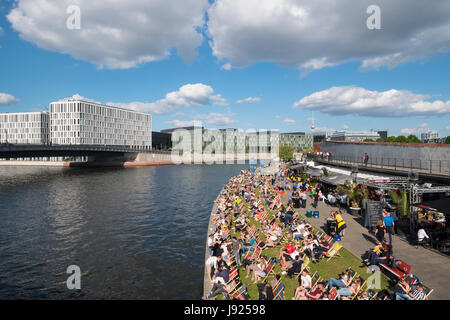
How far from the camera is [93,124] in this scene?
456 feet

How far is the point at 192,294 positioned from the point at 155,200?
23.7 m

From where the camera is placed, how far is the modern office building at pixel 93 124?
433 feet

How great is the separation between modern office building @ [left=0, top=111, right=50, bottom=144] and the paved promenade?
157m

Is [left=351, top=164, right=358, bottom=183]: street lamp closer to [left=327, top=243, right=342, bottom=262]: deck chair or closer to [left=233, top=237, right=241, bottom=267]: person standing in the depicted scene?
[left=327, top=243, right=342, bottom=262]: deck chair

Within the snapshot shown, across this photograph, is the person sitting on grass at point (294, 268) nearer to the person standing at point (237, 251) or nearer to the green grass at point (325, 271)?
the green grass at point (325, 271)

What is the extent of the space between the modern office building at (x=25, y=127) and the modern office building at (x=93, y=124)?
47.8ft

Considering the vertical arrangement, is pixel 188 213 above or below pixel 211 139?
below

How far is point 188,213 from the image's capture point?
27.9 metres

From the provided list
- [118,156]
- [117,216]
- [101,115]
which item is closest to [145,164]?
[118,156]

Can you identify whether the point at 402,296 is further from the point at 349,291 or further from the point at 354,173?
the point at 354,173

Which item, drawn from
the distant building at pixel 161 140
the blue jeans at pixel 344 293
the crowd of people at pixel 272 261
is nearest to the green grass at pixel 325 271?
the crowd of people at pixel 272 261
